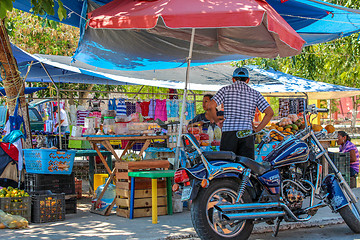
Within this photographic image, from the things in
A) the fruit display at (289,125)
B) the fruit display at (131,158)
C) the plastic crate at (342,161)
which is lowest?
the plastic crate at (342,161)

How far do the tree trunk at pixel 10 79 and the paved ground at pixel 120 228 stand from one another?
2.08 meters

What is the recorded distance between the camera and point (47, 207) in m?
7.34

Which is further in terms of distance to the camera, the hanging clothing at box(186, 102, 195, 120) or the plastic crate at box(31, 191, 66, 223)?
the hanging clothing at box(186, 102, 195, 120)

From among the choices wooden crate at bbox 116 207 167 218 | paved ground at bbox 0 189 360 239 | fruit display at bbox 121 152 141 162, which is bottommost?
paved ground at bbox 0 189 360 239

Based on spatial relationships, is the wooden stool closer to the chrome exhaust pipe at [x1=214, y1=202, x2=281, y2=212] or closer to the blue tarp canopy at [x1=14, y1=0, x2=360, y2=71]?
the chrome exhaust pipe at [x1=214, y1=202, x2=281, y2=212]

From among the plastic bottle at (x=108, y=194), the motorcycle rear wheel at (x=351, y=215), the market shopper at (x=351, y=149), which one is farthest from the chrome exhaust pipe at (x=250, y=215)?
the market shopper at (x=351, y=149)

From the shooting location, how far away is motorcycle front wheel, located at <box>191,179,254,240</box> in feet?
18.1

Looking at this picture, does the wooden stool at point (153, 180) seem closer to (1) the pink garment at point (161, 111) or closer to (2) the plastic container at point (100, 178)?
(2) the plastic container at point (100, 178)

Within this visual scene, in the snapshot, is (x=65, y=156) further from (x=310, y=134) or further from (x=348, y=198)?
(x=348, y=198)

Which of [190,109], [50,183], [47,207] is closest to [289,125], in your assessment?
[190,109]

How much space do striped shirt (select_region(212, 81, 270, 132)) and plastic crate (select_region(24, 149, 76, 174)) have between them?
271 cm

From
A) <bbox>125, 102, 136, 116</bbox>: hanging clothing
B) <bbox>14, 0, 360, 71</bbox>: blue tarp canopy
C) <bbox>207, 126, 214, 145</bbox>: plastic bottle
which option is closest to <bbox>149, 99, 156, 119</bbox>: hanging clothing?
<bbox>125, 102, 136, 116</bbox>: hanging clothing

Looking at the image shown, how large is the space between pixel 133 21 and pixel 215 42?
2941mm

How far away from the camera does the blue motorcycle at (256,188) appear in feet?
18.3
